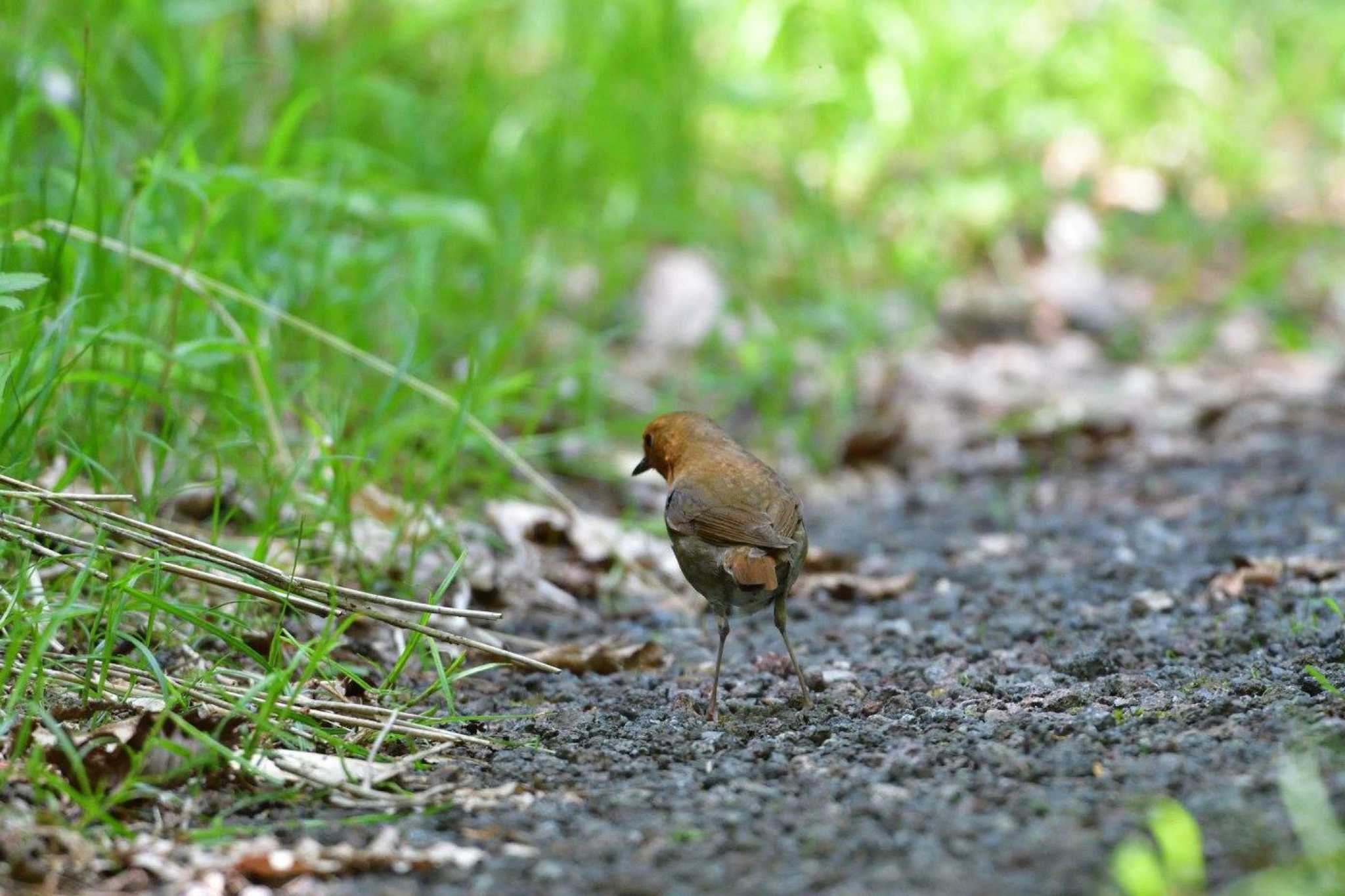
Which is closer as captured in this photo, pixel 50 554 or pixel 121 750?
pixel 121 750

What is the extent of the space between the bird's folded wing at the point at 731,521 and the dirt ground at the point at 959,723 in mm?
348

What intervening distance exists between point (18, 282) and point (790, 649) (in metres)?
1.74

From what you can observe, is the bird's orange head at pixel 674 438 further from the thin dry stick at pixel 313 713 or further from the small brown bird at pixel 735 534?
the thin dry stick at pixel 313 713

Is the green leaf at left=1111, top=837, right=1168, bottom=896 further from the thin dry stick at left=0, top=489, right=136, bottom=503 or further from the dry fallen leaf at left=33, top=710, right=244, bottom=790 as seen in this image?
the thin dry stick at left=0, top=489, right=136, bottom=503

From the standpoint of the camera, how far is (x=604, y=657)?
11.8 ft

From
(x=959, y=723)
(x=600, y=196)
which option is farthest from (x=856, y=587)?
(x=600, y=196)

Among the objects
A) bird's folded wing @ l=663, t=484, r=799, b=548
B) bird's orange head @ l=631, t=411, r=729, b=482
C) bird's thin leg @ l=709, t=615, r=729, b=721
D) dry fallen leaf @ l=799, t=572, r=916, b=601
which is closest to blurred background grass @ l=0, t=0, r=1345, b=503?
bird's orange head @ l=631, t=411, r=729, b=482

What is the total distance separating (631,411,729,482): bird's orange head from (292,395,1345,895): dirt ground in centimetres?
46

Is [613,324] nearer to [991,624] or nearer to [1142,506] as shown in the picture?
[1142,506]

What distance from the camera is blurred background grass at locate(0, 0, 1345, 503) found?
13.3 ft

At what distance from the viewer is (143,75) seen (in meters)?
5.84

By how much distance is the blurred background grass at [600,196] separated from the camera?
406 centimetres

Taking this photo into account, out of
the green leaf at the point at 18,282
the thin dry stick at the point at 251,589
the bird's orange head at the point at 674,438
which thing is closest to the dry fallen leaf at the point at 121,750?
the thin dry stick at the point at 251,589

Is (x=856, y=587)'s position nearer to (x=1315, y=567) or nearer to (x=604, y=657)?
(x=604, y=657)
